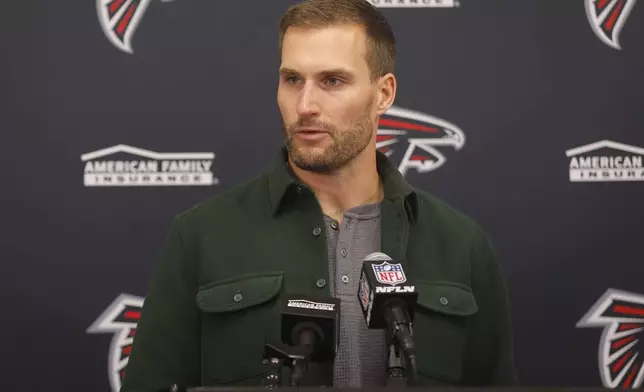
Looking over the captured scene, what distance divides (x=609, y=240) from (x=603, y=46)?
2.21 ft

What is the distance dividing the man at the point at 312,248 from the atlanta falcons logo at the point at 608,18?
3.44 feet

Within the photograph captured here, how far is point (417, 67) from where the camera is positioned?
115 inches

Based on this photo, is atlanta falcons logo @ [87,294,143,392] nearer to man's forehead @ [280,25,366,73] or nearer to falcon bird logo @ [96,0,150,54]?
falcon bird logo @ [96,0,150,54]

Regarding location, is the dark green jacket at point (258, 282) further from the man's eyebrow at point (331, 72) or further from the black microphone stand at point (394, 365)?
the black microphone stand at point (394, 365)

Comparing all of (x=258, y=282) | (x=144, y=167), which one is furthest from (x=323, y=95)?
(x=144, y=167)

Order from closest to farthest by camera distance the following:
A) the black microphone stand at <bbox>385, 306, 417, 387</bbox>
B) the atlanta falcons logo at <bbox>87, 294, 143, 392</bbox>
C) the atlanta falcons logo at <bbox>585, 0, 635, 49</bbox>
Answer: the black microphone stand at <bbox>385, 306, 417, 387</bbox>
the atlanta falcons logo at <bbox>87, 294, 143, 392</bbox>
the atlanta falcons logo at <bbox>585, 0, 635, 49</bbox>

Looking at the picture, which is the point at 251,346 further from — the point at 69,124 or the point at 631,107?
the point at 631,107

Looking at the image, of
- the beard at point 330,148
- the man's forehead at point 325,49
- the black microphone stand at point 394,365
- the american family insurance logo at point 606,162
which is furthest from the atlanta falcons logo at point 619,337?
the black microphone stand at point 394,365

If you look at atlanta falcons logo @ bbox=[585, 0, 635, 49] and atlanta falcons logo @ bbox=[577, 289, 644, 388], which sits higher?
atlanta falcons logo @ bbox=[585, 0, 635, 49]

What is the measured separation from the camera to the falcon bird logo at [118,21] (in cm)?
289

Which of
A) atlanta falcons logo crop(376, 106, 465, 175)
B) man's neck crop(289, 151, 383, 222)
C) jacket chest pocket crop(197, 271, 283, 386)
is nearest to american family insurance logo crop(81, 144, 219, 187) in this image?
atlanta falcons logo crop(376, 106, 465, 175)

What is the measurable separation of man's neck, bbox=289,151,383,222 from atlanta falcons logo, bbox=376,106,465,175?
665 mm

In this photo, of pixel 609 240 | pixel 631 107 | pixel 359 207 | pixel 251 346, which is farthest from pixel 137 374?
pixel 631 107

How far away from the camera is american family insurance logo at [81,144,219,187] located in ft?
9.37
